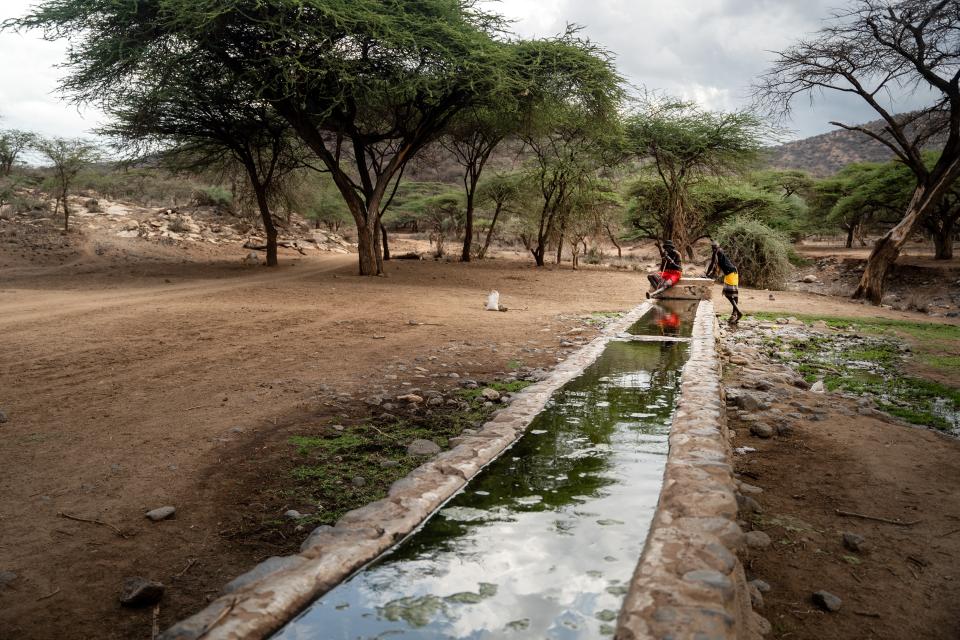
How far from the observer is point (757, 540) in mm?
3105

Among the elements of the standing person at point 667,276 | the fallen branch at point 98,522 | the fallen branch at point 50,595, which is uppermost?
the standing person at point 667,276

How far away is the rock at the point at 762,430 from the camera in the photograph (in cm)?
482

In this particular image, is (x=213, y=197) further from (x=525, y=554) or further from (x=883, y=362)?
(x=525, y=554)

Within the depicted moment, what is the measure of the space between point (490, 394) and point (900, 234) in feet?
50.9

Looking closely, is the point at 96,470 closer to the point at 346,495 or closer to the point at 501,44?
the point at 346,495

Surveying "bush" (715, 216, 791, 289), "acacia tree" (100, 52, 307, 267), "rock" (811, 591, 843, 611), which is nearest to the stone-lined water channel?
"rock" (811, 591, 843, 611)

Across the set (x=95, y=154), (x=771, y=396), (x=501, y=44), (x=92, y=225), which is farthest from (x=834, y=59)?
(x=92, y=225)

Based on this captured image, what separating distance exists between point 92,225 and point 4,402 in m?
26.4

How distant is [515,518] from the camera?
3049 mm

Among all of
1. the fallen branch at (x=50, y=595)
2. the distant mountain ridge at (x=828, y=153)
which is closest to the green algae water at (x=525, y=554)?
the fallen branch at (x=50, y=595)

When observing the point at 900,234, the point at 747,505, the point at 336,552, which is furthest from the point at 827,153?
the point at 336,552

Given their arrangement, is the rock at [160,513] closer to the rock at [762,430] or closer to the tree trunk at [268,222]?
the rock at [762,430]

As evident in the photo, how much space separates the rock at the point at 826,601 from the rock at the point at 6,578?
3.51m

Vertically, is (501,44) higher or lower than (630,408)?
higher
